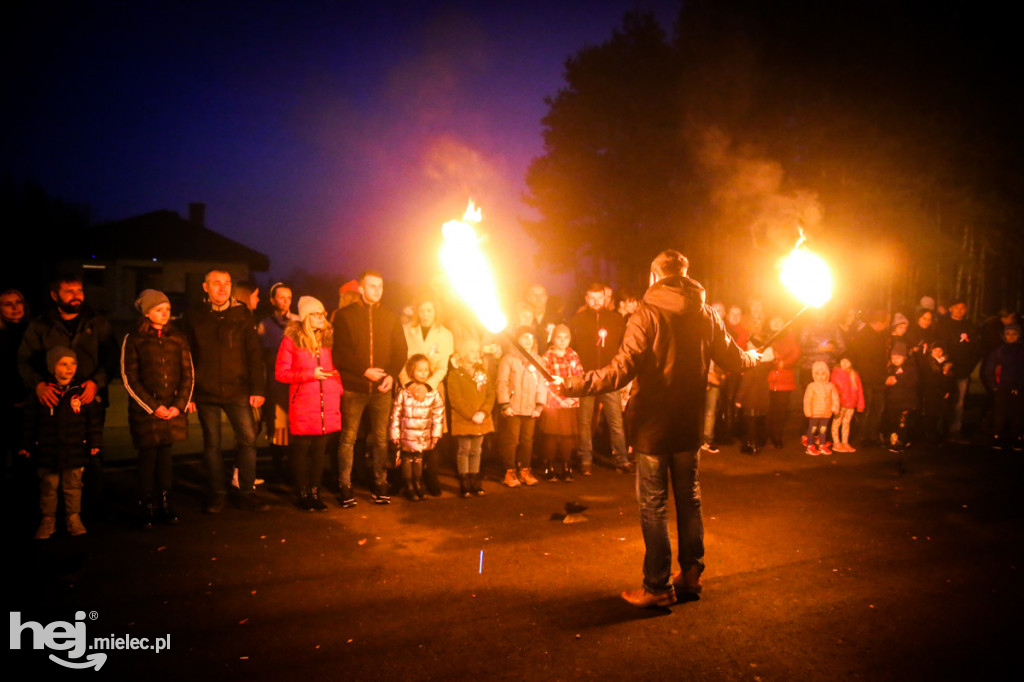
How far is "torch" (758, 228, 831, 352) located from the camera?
540cm

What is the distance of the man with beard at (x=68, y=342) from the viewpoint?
6.16m

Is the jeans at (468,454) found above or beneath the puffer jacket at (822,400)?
beneath

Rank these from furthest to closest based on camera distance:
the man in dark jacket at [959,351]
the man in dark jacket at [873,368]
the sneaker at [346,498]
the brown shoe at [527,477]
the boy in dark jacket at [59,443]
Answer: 1. the man in dark jacket at [959,351]
2. the man in dark jacket at [873,368]
3. the brown shoe at [527,477]
4. the sneaker at [346,498]
5. the boy in dark jacket at [59,443]

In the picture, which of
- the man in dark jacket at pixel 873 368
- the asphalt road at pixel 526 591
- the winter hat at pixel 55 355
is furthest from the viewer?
the man in dark jacket at pixel 873 368

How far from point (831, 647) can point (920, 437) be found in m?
8.74

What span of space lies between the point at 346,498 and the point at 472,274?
11.9 ft

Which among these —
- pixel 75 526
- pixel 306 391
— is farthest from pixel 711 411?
pixel 75 526

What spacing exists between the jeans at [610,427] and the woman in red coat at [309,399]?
3289mm

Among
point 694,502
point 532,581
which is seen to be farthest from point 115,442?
point 694,502

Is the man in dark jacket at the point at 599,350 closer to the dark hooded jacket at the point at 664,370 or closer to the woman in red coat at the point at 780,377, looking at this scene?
the woman in red coat at the point at 780,377

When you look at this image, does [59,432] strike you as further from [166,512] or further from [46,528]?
[166,512]

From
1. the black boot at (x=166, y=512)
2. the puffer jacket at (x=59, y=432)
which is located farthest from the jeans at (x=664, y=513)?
the puffer jacket at (x=59, y=432)

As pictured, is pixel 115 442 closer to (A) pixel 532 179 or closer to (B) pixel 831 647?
(B) pixel 831 647

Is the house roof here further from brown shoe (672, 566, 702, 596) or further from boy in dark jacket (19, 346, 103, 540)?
brown shoe (672, 566, 702, 596)
